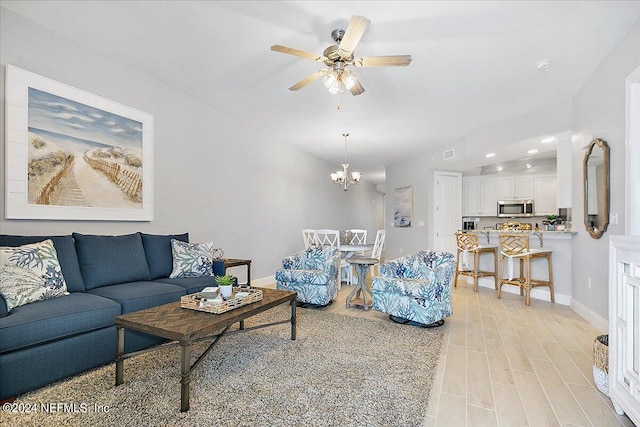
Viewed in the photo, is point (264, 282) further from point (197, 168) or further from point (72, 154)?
point (72, 154)

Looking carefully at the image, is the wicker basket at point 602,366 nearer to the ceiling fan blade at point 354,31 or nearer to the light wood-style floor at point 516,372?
the light wood-style floor at point 516,372

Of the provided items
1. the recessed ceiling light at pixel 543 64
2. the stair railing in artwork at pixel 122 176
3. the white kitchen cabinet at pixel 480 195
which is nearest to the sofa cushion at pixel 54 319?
the stair railing in artwork at pixel 122 176

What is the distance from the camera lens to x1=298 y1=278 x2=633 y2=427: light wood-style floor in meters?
1.78

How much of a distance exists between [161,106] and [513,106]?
4.44 meters

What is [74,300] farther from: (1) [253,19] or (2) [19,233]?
(1) [253,19]

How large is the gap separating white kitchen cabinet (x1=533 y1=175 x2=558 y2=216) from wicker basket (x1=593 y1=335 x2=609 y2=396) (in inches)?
235

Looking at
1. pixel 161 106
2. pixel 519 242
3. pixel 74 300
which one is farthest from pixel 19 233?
pixel 519 242

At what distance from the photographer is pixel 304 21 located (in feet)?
8.16

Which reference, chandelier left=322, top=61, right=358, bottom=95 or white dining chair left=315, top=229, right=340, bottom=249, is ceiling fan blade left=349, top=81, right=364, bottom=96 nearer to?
chandelier left=322, top=61, right=358, bottom=95

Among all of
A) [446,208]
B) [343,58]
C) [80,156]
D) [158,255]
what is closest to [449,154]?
[446,208]

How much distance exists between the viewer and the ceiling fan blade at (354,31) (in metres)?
1.99

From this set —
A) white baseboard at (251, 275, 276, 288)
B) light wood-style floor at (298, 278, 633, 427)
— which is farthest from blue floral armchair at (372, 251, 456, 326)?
white baseboard at (251, 275, 276, 288)

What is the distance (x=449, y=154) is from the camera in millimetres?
6242

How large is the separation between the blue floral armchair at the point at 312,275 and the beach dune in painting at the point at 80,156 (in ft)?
6.16
